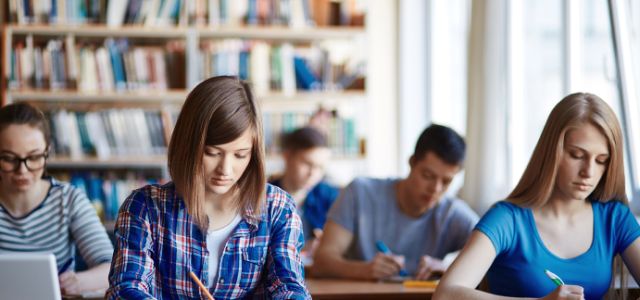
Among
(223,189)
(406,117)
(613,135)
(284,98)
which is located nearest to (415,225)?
(613,135)

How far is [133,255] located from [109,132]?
11.2 feet

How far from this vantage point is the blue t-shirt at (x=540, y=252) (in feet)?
7.61

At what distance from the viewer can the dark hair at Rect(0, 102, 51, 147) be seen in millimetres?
2719

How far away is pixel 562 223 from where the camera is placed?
7.80 ft

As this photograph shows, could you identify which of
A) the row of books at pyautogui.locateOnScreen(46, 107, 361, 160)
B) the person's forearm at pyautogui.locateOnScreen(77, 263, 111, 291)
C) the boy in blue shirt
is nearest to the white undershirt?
the person's forearm at pyautogui.locateOnScreen(77, 263, 111, 291)

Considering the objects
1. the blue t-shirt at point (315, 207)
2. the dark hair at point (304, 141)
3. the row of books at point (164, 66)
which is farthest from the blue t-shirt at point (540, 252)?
the row of books at point (164, 66)

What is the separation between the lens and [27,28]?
513 cm

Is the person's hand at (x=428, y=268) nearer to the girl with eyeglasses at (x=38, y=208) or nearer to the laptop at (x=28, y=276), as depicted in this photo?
the girl with eyeglasses at (x=38, y=208)

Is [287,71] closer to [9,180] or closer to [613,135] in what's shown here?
[9,180]

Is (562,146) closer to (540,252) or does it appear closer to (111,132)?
(540,252)

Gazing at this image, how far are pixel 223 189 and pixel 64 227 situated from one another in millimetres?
966

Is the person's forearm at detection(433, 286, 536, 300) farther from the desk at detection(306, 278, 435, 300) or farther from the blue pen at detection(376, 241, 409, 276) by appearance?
the blue pen at detection(376, 241, 409, 276)

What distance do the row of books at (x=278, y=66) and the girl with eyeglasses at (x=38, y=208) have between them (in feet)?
8.58

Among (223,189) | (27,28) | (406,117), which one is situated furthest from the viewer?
(406,117)
